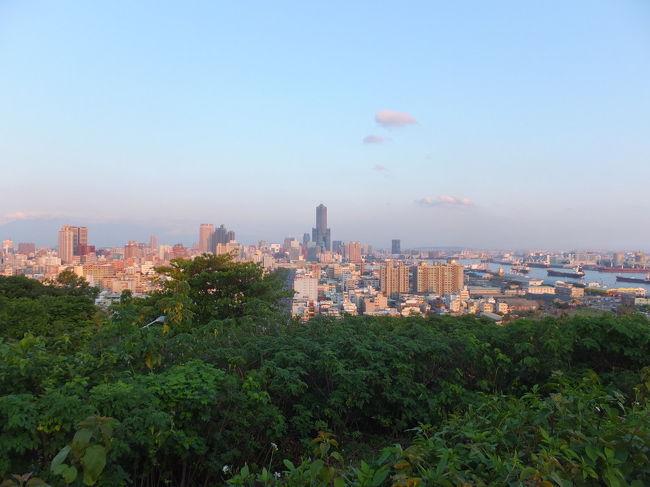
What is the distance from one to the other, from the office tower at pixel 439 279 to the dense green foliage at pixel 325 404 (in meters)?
24.5

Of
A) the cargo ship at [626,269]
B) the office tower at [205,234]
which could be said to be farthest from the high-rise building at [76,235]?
the cargo ship at [626,269]

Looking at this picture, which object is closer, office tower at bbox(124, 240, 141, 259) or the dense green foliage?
the dense green foliage

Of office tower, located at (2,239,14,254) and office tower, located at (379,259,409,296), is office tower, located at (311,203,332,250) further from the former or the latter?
office tower, located at (379,259,409,296)

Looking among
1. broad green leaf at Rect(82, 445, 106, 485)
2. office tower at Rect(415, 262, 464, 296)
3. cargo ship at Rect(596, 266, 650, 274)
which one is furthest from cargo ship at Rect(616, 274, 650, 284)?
broad green leaf at Rect(82, 445, 106, 485)

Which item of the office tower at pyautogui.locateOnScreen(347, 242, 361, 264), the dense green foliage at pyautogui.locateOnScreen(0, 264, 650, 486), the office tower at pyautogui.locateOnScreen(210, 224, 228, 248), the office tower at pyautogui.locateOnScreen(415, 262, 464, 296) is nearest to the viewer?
the dense green foliage at pyautogui.locateOnScreen(0, 264, 650, 486)

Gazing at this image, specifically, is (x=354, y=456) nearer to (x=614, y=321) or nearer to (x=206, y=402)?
(x=206, y=402)

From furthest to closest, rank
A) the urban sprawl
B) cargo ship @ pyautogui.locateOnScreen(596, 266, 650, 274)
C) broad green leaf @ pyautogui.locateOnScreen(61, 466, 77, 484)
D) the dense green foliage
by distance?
cargo ship @ pyautogui.locateOnScreen(596, 266, 650, 274) < the urban sprawl < the dense green foliage < broad green leaf @ pyautogui.locateOnScreen(61, 466, 77, 484)

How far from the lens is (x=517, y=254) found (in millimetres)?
82438

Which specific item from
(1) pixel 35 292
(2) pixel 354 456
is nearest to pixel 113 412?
(2) pixel 354 456

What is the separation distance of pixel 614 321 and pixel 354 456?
349 centimetres

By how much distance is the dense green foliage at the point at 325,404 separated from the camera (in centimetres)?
175

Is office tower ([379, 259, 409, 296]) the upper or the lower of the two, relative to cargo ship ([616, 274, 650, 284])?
lower

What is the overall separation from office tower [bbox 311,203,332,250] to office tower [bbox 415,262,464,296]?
97.4 meters

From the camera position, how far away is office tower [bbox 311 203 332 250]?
434 ft
